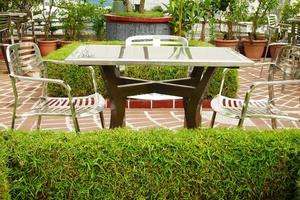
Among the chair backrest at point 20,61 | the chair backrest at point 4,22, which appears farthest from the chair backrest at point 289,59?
the chair backrest at point 4,22

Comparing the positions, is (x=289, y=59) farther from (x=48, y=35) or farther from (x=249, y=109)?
(x=48, y=35)

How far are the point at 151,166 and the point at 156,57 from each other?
110cm

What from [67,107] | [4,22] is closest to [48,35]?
[4,22]

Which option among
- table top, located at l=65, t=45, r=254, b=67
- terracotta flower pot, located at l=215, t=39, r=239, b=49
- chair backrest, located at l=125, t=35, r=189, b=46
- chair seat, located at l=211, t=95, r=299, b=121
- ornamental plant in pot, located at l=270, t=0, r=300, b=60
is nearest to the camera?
table top, located at l=65, t=45, r=254, b=67

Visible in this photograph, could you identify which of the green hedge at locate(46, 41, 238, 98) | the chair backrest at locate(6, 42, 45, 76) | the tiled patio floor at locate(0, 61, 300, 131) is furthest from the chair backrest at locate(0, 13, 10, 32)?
the chair backrest at locate(6, 42, 45, 76)

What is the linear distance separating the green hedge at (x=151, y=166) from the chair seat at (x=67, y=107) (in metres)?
0.89

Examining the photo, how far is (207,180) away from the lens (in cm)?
221

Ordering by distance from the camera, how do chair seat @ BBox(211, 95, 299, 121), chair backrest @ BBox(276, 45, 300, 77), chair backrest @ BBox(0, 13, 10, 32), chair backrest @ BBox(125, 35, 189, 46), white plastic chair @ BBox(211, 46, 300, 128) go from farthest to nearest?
1. chair backrest @ BBox(0, 13, 10, 32)
2. chair backrest @ BBox(125, 35, 189, 46)
3. chair backrest @ BBox(276, 45, 300, 77)
4. chair seat @ BBox(211, 95, 299, 121)
5. white plastic chair @ BBox(211, 46, 300, 128)

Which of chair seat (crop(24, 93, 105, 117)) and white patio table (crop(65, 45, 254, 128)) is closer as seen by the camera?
white patio table (crop(65, 45, 254, 128))

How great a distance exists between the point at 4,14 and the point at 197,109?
4125 millimetres

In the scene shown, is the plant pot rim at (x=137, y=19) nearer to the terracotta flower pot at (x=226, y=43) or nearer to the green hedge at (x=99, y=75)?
the terracotta flower pot at (x=226, y=43)

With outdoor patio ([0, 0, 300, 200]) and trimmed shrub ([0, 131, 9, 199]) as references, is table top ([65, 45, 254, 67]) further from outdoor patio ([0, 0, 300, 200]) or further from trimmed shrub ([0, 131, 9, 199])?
trimmed shrub ([0, 131, 9, 199])

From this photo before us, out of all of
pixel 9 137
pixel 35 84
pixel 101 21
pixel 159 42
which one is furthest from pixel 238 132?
pixel 101 21

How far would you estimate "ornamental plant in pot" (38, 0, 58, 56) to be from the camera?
8062 millimetres
